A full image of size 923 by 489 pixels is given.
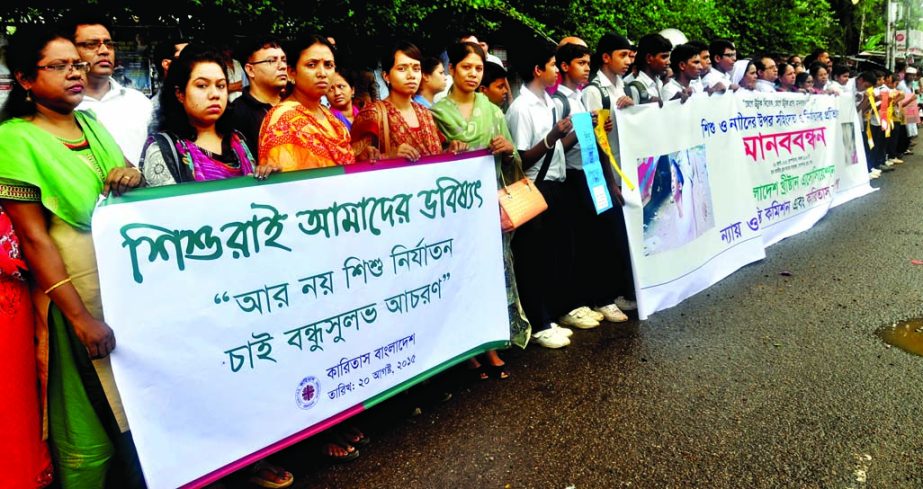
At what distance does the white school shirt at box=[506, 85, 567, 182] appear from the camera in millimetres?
3760

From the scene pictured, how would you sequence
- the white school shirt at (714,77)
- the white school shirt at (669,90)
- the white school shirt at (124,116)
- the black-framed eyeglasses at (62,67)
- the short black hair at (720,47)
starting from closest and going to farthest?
1. the black-framed eyeglasses at (62,67)
2. the white school shirt at (124,116)
3. the white school shirt at (669,90)
4. the white school shirt at (714,77)
5. the short black hair at (720,47)

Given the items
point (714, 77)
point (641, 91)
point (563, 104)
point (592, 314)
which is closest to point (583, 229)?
point (592, 314)

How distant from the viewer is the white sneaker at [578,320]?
13.5 ft

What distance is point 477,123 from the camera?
3361 mm

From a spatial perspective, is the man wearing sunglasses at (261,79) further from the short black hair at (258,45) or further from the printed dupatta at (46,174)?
the printed dupatta at (46,174)

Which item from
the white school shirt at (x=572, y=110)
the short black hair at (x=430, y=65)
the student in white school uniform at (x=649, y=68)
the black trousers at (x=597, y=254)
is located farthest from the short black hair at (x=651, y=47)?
the short black hair at (x=430, y=65)

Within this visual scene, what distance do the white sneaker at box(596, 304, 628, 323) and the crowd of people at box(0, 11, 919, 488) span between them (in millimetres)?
13

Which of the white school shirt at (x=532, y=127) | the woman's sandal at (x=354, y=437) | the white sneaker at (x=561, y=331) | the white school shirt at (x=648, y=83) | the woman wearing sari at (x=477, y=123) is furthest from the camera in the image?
the white school shirt at (x=648, y=83)

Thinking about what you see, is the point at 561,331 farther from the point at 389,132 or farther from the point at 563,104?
the point at 389,132

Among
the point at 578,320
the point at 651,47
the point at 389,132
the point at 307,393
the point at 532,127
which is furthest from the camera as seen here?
the point at 651,47

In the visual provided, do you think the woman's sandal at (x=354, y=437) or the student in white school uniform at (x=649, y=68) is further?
the student in white school uniform at (x=649, y=68)

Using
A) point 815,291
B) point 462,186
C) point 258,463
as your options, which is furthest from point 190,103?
point 815,291

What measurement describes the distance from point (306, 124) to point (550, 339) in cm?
193

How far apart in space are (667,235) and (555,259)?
837mm
